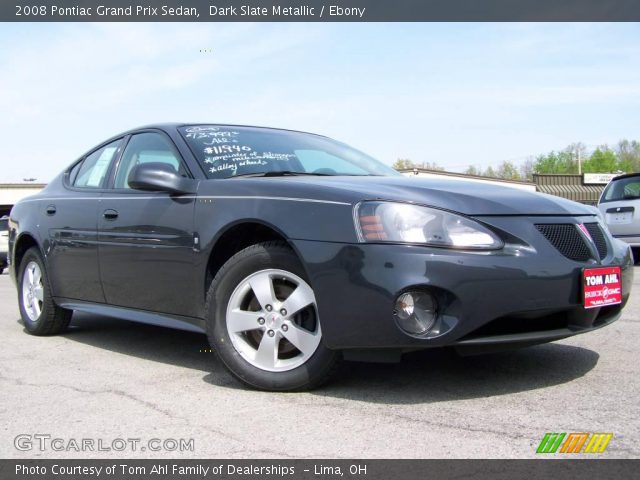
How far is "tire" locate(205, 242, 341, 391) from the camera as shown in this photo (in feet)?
11.6

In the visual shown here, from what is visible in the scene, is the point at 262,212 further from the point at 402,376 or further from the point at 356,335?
the point at 402,376

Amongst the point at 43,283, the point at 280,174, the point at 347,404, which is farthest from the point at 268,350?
the point at 43,283

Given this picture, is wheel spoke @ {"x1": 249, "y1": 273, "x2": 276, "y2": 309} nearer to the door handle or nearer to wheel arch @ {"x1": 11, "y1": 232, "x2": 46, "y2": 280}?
the door handle

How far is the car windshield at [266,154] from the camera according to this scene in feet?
14.1

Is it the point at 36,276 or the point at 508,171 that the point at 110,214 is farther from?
the point at 508,171

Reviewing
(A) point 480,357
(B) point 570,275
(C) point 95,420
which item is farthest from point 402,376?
(C) point 95,420

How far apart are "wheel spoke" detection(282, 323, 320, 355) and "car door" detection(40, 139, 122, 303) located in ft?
5.83

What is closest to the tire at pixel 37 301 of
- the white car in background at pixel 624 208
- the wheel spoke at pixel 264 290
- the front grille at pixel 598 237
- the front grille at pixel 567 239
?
the wheel spoke at pixel 264 290

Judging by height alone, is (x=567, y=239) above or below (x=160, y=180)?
below

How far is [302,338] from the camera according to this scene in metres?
3.55

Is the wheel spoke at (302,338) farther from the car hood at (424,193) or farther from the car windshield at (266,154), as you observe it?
the car windshield at (266,154)

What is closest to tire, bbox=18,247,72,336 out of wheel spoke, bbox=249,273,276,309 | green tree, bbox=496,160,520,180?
wheel spoke, bbox=249,273,276,309

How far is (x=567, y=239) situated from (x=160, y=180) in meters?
2.15

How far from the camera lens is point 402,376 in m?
3.89
